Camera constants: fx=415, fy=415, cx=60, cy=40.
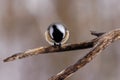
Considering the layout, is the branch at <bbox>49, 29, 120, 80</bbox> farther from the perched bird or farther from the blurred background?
the blurred background

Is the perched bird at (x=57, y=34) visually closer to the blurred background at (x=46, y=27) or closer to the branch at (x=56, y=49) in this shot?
the branch at (x=56, y=49)

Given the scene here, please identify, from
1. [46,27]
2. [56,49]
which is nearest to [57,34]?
[56,49]

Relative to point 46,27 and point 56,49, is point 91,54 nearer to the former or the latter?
point 56,49

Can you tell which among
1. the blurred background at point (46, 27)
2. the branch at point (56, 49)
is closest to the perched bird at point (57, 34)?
the branch at point (56, 49)

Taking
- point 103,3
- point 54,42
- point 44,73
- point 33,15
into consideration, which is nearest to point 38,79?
point 44,73

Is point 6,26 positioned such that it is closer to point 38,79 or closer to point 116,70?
point 38,79
